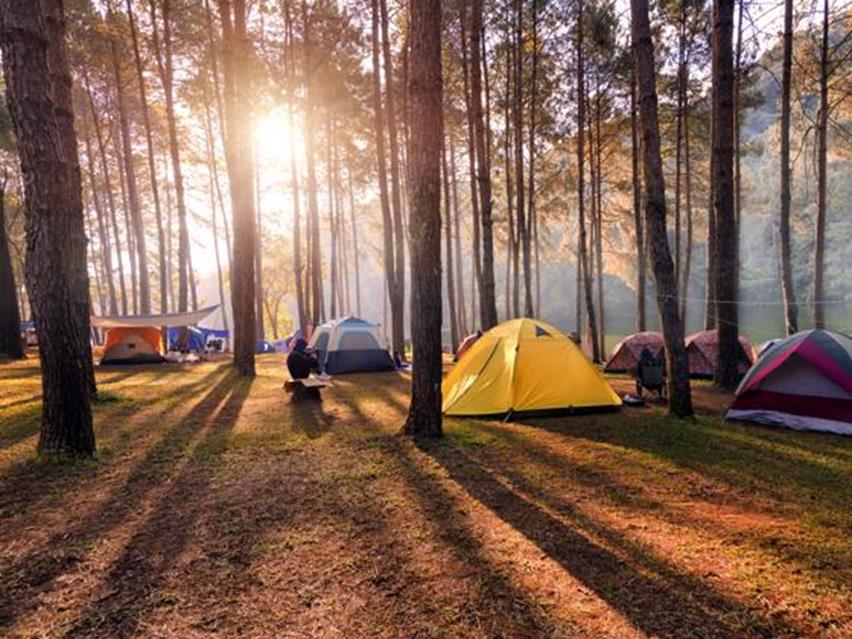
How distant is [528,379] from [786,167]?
9571 mm

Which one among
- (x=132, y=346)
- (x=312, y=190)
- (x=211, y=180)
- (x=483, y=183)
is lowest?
(x=132, y=346)

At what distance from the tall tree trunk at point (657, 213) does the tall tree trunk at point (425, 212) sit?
3014mm

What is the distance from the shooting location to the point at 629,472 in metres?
4.85

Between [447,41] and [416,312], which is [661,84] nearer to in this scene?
[447,41]

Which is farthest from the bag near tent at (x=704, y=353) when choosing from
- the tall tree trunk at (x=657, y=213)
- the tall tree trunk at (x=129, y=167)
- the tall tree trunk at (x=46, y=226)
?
the tall tree trunk at (x=129, y=167)

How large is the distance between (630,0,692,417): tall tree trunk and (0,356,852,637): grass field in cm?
90

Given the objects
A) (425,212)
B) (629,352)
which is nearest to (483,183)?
(629,352)

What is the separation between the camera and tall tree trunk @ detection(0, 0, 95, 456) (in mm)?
4602

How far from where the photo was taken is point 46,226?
480cm

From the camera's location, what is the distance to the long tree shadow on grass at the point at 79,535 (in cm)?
277

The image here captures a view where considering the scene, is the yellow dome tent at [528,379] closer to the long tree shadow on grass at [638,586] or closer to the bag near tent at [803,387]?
the bag near tent at [803,387]

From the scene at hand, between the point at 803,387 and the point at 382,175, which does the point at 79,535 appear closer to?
the point at 803,387

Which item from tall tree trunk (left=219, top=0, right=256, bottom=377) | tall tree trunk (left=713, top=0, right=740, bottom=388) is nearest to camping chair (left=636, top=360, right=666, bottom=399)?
tall tree trunk (left=713, top=0, right=740, bottom=388)

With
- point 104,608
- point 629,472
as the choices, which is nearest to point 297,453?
point 104,608
